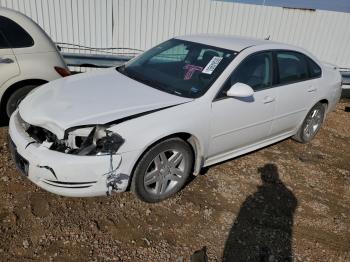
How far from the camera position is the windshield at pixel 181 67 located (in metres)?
3.75

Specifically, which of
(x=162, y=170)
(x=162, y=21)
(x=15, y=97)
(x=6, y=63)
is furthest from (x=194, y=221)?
(x=162, y=21)

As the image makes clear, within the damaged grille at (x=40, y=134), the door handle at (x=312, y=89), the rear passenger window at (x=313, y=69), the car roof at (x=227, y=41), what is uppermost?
the car roof at (x=227, y=41)

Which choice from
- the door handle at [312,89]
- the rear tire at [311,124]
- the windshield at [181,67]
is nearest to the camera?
the windshield at [181,67]

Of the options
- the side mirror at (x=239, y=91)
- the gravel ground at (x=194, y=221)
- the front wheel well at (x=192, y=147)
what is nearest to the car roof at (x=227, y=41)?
the side mirror at (x=239, y=91)

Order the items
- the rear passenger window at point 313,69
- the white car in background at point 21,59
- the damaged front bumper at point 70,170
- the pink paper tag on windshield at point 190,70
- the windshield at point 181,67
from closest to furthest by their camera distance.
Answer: the damaged front bumper at point 70,170 → the windshield at point 181,67 → the pink paper tag on windshield at point 190,70 → the white car in background at point 21,59 → the rear passenger window at point 313,69

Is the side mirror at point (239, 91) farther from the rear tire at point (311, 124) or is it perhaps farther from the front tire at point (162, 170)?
the rear tire at point (311, 124)

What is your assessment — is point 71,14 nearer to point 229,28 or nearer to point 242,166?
point 229,28

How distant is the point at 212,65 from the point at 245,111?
25.7 inches

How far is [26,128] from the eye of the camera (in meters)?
3.39

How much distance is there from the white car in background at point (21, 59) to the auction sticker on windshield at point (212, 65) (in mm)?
2274

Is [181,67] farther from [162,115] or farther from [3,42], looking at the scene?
[3,42]

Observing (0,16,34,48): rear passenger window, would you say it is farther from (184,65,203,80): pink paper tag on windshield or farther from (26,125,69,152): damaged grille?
(184,65,203,80): pink paper tag on windshield

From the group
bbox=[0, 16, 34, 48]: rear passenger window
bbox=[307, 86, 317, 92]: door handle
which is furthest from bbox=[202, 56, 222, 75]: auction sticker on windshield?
bbox=[0, 16, 34, 48]: rear passenger window

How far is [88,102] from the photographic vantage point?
340 cm
